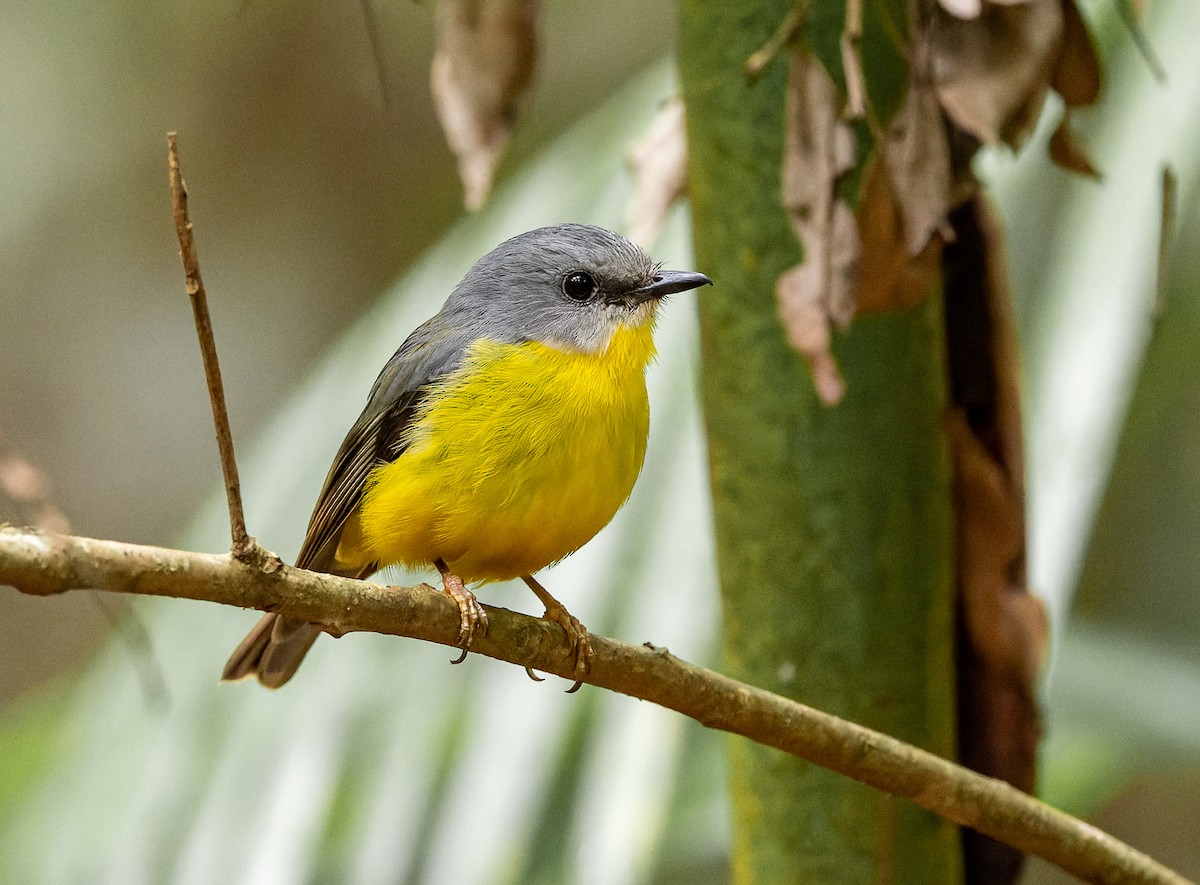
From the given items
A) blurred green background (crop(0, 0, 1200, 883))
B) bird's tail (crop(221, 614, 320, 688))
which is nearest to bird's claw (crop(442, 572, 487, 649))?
blurred green background (crop(0, 0, 1200, 883))

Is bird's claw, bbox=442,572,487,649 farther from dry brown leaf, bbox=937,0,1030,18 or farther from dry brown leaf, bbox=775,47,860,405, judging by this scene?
dry brown leaf, bbox=937,0,1030,18

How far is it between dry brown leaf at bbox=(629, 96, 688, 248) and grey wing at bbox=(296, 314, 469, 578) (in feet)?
1.50

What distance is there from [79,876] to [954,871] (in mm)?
1599

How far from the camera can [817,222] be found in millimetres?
2133

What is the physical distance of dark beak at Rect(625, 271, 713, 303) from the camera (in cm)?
266

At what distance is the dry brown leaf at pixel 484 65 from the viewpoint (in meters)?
2.56

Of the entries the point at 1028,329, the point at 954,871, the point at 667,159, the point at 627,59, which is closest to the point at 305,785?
the point at 954,871

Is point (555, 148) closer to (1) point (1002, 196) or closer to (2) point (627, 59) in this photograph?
(1) point (1002, 196)

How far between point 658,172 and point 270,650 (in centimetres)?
120

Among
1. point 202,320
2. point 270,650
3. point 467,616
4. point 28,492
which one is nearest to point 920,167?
point 467,616

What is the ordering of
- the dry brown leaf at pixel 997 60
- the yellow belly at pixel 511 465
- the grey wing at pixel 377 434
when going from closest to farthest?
the dry brown leaf at pixel 997 60 < the yellow belly at pixel 511 465 < the grey wing at pixel 377 434

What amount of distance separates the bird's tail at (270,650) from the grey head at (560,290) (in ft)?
2.30

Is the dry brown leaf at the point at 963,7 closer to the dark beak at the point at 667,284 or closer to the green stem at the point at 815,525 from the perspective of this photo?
the green stem at the point at 815,525

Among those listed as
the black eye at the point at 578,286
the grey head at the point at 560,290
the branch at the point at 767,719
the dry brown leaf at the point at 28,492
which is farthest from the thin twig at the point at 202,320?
the black eye at the point at 578,286
